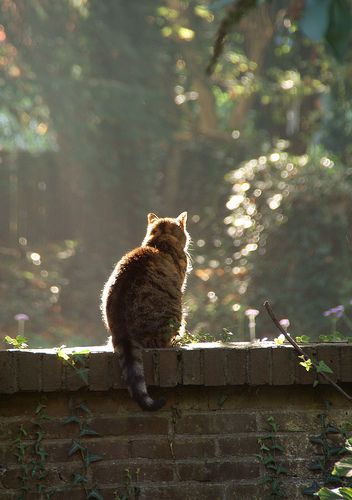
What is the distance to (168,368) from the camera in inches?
130

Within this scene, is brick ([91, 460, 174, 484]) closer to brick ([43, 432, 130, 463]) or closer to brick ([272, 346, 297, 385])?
brick ([43, 432, 130, 463])

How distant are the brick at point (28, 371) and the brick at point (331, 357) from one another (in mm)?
992

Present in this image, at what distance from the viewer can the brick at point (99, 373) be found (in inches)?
129

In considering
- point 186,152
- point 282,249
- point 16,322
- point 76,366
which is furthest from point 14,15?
point 76,366

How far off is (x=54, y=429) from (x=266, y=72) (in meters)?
16.4

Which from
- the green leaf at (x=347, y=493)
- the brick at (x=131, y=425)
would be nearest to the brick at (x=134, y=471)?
the brick at (x=131, y=425)

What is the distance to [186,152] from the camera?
1747cm

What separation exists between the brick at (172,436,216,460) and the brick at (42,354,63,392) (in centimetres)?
46

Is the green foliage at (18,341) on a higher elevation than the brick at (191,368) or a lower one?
higher

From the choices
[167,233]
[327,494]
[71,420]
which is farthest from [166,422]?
[167,233]

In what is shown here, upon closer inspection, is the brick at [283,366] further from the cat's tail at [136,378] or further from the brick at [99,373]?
the brick at [99,373]

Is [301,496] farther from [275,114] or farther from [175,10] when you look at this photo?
[275,114]

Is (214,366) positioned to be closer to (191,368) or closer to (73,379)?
(191,368)

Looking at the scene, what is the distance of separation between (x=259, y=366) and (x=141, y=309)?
73cm
